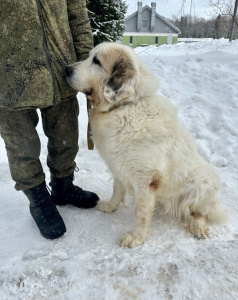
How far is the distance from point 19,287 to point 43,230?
529mm

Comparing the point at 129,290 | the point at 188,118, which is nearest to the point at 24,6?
the point at 129,290

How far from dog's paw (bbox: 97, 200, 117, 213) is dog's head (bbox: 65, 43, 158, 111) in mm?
1001

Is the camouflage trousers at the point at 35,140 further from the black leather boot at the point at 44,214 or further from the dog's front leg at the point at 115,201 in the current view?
the dog's front leg at the point at 115,201

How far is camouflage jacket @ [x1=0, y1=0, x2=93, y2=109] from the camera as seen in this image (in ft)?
5.42

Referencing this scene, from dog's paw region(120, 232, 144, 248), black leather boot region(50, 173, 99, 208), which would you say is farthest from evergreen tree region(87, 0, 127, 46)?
dog's paw region(120, 232, 144, 248)

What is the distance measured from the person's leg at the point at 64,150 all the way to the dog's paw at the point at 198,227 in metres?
0.96

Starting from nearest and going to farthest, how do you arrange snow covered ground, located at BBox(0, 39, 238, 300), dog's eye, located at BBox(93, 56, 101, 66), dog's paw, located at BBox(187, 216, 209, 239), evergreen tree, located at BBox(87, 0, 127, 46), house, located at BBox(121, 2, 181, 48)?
snow covered ground, located at BBox(0, 39, 238, 300) < dog's eye, located at BBox(93, 56, 101, 66) < dog's paw, located at BBox(187, 216, 209, 239) < evergreen tree, located at BBox(87, 0, 127, 46) < house, located at BBox(121, 2, 181, 48)

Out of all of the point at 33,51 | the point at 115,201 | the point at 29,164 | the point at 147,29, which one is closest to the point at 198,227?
the point at 115,201

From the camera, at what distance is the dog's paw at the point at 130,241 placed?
6.76 ft

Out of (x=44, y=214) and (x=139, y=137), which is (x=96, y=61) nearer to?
(x=139, y=137)

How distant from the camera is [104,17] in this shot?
604 centimetres

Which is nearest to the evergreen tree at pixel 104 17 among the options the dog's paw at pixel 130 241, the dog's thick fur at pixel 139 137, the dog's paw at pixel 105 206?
the dog's thick fur at pixel 139 137

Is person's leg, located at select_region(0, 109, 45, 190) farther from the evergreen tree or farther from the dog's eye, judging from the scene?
the evergreen tree

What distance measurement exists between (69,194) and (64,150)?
1.58 ft
